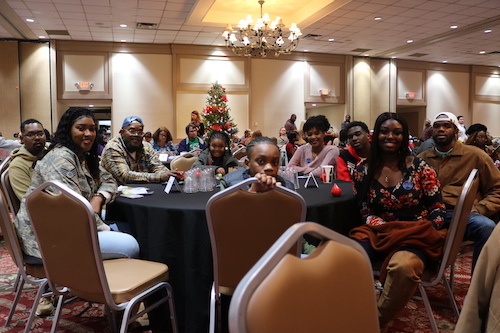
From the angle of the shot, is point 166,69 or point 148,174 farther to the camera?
point 166,69

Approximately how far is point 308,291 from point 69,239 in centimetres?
127

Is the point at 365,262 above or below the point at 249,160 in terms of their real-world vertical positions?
below

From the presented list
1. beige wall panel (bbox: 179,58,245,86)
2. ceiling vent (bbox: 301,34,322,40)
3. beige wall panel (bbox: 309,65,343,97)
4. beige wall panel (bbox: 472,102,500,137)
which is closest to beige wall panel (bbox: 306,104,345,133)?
beige wall panel (bbox: 309,65,343,97)

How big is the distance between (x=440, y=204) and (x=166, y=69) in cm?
1024

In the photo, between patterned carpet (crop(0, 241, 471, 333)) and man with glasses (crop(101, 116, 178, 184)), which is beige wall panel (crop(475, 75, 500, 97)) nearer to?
patterned carpet (crop(0, 241, 471, 333))

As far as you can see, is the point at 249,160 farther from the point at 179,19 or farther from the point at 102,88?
the point at 102,88

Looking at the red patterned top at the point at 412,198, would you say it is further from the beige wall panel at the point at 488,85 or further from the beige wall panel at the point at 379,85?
the beige wall panel at the point at 488,85

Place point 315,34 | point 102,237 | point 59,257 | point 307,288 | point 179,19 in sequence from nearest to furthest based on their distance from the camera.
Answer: point 307,288
point 59,257
point 102,237
point 179,19
point 315,34

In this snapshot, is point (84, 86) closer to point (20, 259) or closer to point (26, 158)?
point (26, 158)

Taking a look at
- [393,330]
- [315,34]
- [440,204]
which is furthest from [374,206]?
[315,34]

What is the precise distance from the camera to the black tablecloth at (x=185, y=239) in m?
2.05

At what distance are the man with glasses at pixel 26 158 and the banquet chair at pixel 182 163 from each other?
3.96ft

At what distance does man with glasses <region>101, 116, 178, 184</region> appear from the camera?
3197 millimetres

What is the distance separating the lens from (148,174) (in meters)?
3.24
